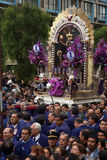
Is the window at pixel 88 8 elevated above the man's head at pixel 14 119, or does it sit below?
above

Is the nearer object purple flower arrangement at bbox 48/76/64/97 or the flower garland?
the flower garland

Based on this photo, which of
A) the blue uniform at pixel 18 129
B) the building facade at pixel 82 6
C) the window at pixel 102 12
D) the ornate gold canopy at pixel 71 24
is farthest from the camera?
the window at pixel 102 12

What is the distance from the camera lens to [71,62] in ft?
51.8

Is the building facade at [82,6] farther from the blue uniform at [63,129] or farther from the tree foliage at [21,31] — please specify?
the blue uniform at [63,129]

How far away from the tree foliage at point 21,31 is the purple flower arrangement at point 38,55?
9208mm

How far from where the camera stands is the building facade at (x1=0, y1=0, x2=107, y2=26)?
138 feet

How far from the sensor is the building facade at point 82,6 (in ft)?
138

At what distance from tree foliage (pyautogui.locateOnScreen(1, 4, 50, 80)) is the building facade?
443 inches

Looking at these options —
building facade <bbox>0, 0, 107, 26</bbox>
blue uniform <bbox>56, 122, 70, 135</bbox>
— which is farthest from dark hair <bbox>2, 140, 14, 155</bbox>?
building facade <bbox>0, 0, 107, 26</bbox>

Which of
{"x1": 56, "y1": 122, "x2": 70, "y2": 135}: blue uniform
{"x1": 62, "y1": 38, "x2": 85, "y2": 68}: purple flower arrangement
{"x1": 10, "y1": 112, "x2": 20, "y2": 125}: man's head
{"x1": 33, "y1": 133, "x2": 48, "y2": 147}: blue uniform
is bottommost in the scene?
{"x1": 33, "y1": 133, "x2": 48, "y2": 147}: blue uniform

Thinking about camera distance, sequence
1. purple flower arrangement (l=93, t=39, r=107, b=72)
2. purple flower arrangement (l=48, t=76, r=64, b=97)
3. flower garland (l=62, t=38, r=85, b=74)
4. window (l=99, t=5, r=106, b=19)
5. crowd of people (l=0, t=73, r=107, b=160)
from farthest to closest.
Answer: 1. window (l=99, t=5, r=106, b=19)
2. purple flower arrangement (l=93, t=39, r=107, b=72)
3. purple flower arrangement (l=48, t=76, r=64, b=97)
4. flower garland (l=62, t=38, r=85, b=74)
5. crowd of people (l=0, t=73, r=107, b=160)

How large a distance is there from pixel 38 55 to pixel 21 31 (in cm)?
1098

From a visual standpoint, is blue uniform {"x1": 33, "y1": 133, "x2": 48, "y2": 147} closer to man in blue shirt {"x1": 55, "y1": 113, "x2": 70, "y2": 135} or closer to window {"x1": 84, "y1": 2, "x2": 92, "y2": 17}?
man in blue shirt {"x1": 55, "y1": 113, "x2": 70, "y2": 135}

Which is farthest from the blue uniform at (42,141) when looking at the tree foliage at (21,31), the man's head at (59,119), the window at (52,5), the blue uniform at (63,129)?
the window at (52,5)
